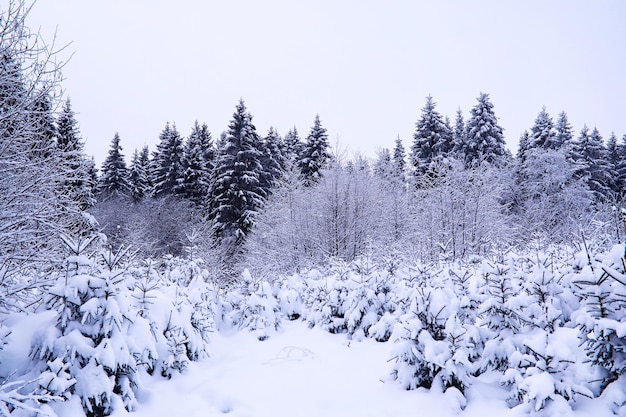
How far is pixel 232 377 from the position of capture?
17.0 feet

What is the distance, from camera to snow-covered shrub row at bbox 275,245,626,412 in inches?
121

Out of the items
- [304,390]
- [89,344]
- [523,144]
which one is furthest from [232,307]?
[523,144]

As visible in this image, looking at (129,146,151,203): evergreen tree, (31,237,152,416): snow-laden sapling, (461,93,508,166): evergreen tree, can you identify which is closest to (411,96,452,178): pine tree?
(461,93,508,166): evergreen tree

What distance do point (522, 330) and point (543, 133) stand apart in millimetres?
33746

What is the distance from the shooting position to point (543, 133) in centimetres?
3162

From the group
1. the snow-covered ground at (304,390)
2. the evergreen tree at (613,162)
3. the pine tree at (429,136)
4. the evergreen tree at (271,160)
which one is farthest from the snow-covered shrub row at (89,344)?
the evergreen tree at (613,162)

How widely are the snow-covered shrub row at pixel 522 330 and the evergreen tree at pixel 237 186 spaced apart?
21990 millimetres

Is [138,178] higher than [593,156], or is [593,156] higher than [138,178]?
[593,156]

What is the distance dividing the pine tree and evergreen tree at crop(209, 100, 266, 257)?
13.9 m

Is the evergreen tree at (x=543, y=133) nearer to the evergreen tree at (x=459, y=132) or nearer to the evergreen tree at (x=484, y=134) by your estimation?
the evergreen tree at (x=484, y=134)

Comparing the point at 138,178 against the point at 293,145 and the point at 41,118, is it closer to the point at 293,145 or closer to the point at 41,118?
the point at 293,145

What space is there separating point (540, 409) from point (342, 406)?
2.01 meters

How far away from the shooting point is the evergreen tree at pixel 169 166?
33188 mm

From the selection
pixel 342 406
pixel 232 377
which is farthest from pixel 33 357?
pixel 342 406
